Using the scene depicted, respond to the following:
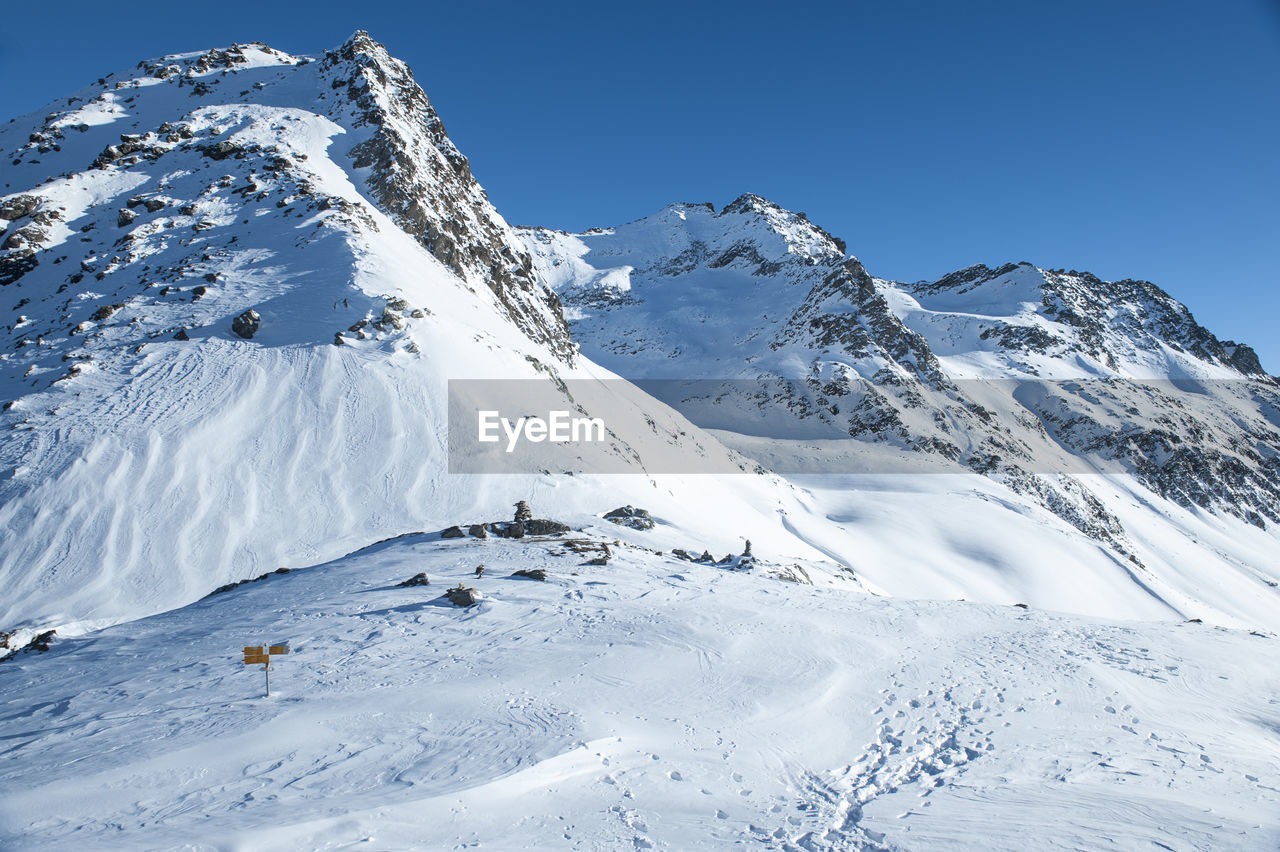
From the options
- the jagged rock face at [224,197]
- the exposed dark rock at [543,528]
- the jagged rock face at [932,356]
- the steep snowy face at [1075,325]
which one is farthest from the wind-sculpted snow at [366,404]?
the steep snowy face at [1075,325]

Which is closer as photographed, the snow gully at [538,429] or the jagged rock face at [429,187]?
the snow gully at [538,429]

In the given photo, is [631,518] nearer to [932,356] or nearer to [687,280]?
[932,356]

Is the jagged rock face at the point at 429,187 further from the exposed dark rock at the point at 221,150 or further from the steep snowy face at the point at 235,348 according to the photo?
the exposed dark rock at the point at 221,150

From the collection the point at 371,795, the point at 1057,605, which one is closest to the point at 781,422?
the point at 1057,605

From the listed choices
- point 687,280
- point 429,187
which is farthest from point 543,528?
point 687,280

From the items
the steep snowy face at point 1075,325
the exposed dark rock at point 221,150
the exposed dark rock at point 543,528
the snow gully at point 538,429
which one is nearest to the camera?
the exposed dark rock at point 543,528

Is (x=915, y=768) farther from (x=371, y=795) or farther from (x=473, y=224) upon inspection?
(x=473, y=224)

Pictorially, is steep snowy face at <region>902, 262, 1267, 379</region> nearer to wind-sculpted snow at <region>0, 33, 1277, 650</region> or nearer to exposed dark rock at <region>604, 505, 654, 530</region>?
wind-sculpted snow at <region>0, 33, 1277, 650</region>

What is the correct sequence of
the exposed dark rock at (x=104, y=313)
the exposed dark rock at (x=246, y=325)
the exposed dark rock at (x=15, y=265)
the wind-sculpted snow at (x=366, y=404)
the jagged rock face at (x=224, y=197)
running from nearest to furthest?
the wind-sculpted snow at (x=366, y=404) → the exposed dark rock at (x=104, y=313) → the exposed dark rock at (x=246, y=325) → the jagged rock face at (x=224, y=197) → the exposed dark rock at (x=15, y=265)
